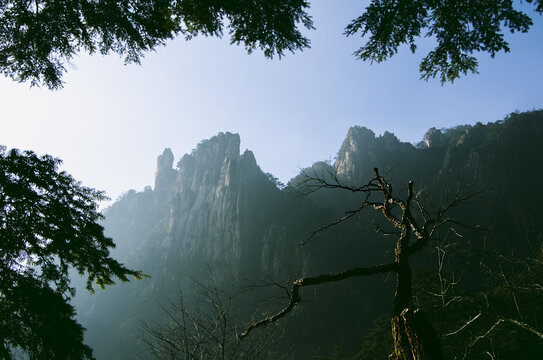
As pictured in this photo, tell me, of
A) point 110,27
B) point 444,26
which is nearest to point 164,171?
point 110,27

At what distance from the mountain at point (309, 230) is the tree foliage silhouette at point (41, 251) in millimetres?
23477

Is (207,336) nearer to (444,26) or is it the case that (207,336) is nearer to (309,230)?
(444,26)

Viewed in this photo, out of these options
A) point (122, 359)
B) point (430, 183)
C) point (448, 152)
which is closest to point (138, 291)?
point (122, 359)

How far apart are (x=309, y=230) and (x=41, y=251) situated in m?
41.0

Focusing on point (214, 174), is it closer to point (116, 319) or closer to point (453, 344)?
point (116, 319)

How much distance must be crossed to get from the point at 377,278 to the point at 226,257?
74.3ft

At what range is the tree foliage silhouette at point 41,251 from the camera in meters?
4.43

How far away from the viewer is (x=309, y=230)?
43938mm

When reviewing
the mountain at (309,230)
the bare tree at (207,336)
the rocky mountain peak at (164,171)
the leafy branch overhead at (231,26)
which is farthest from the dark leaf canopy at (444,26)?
the rocky mountain peak at (164,171)

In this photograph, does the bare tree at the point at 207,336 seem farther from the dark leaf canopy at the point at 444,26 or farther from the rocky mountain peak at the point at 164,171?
the rocky mountain peak at the point at 164,171

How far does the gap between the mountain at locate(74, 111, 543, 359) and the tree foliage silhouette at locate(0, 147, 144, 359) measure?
77.0 ft

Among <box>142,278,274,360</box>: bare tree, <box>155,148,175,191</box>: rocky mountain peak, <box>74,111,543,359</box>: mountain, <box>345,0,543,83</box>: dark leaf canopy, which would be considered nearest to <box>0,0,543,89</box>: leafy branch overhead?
<box>345,0,543,83</box>: dark leaf canopy

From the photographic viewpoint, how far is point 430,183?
1859 inches

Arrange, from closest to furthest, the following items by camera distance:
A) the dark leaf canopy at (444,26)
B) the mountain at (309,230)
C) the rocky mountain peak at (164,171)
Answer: the dark leaf canopy at (444,26), the mountain at (309,230), the rocky mountain peak at (164,171)
